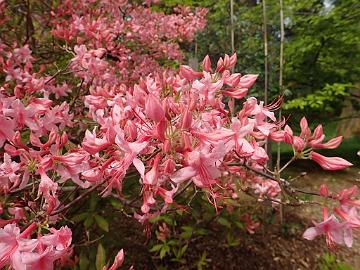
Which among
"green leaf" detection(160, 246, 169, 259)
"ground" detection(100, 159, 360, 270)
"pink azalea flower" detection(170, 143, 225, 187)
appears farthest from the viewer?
"ground" detection(100, 159, 360, 270)

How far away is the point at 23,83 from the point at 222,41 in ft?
10.0

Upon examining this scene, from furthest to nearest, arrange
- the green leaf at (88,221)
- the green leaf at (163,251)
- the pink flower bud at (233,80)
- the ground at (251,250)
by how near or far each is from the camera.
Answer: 1. the ground at (251,250)
2. the green leaf at (163,251)
3. the green leaf at (88,221)
4. the pink flower bud at (233,80)

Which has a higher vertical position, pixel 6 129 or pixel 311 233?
pixel 6 129

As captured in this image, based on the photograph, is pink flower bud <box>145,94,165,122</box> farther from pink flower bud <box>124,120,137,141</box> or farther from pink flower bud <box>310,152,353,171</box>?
pink flower bud <box>310,152,353,171</box>

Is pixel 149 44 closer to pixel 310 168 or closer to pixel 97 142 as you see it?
pixel 97 142

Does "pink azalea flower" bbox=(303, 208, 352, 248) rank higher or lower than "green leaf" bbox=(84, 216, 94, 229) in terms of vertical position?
higher

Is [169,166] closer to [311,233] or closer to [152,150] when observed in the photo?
[152,150]

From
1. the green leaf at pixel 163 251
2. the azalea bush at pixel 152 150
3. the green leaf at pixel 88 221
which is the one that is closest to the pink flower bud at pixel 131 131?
the azalea bush at pixel 152 150

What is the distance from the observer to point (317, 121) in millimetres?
6133

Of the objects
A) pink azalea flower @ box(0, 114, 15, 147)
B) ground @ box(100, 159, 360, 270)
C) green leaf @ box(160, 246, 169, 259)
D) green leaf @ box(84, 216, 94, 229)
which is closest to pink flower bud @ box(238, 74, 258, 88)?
pink azalea flower @ box(0, 114, 15, 147)

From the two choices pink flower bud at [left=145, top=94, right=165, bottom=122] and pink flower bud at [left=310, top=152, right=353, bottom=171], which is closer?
pink flower bud at [left=145, top=94, right=165, bottom=122]

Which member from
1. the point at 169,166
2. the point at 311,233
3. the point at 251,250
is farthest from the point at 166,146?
the point at 251,250

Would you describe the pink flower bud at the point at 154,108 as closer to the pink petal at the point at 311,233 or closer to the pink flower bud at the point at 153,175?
the pink flower bud at the point at 153,175

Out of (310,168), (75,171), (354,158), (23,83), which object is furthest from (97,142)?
(354,158)
